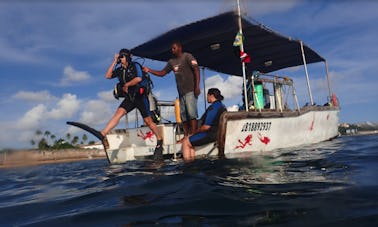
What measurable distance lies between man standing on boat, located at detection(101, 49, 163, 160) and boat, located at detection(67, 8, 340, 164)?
0.42 m

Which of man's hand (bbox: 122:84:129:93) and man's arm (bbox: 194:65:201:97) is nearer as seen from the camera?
man's arm (bbox: 194:65:201:97)

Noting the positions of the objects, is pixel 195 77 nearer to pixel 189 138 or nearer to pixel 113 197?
pixel 189 138

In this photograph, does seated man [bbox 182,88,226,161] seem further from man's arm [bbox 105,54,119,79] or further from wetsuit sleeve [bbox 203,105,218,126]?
man's arm [bbox 105,54,119,79]

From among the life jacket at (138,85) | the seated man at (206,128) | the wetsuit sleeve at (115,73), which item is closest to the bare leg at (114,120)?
the life jacket at (138,85)

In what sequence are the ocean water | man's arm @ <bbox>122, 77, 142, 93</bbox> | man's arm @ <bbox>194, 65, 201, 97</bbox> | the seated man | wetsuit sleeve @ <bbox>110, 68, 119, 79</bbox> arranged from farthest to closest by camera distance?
wetsuit sleeve @ <bbox>110, 68, 119, 79</bbox>
man's arm @ <bbox>122, 77, 142, 93</bbox>
man's arm @ <bbox>194, 65, 201, 97</bbox>
the seated man
the ocean water

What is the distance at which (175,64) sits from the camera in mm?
5805

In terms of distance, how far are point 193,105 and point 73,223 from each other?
12.8 ft

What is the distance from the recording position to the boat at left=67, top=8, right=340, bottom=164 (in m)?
6.26

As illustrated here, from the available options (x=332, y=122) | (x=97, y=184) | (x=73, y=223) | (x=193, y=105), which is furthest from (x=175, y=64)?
(x=332, y=122)

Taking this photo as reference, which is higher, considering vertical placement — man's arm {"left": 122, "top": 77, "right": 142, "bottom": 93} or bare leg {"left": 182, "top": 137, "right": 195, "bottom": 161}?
man's arm {"left": 122, "top": 77, "right": 142, "bottom": 93}

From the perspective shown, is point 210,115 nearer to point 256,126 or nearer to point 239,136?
point 239,136

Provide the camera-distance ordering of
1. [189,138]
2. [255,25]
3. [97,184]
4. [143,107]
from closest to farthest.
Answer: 1. [97,184]
2. [189,138]
3. [143,107]
4. [255,25]

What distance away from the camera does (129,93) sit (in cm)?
605

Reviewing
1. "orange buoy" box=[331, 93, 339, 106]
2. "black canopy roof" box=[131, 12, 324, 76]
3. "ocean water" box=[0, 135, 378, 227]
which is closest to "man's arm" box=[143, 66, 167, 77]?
"black canopy roof" box=[131, 12, 324, 76]
